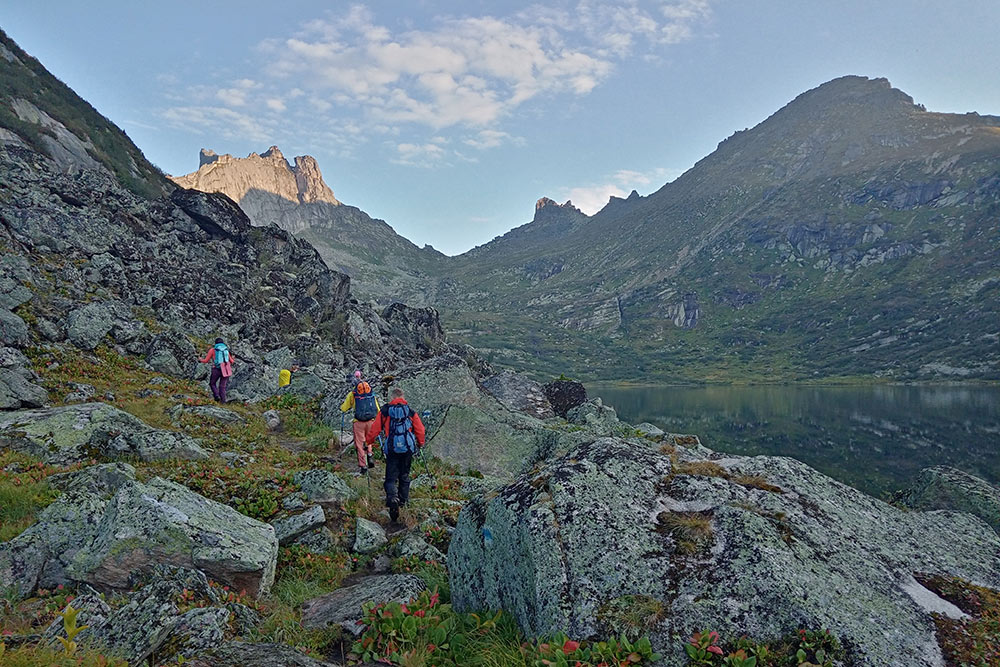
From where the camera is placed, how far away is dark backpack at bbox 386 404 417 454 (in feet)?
40.0

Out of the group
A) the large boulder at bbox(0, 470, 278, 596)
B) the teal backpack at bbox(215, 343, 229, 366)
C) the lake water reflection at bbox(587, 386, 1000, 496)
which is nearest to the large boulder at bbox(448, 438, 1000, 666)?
the large boulder at bbox(0, 470, 278, 596)

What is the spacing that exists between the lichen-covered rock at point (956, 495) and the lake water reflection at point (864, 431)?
102 feet

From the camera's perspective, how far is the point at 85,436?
12.8 meters

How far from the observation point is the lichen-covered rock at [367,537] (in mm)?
10094

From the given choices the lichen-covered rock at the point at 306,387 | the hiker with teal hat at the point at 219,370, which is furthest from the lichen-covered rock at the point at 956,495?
the hiker with teal hat at the point at 219,370

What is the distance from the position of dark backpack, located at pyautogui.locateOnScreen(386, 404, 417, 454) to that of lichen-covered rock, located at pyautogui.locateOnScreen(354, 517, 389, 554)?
1934 millimetres

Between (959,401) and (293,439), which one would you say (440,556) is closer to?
(293,439)

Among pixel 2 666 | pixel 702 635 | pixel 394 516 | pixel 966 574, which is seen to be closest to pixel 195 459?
pixel 394 516

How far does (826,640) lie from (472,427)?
15.4 meters

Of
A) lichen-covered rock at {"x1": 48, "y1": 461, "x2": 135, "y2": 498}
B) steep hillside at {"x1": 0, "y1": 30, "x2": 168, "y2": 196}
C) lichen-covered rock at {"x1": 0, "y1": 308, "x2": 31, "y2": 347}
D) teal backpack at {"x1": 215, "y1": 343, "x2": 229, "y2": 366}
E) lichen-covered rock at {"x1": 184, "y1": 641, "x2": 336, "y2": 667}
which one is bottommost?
lichen-covered rock at {"x1": 184, "y1": 641, "x2": 336, "y2": 667}

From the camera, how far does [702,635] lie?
503 cm

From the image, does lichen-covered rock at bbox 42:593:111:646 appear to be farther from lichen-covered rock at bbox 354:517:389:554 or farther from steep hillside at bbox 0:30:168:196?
steep hillside at bbox 0:30:168:196

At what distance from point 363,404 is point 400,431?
380 centimetres

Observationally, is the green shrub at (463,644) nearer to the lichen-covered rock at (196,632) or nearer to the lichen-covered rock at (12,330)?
the lichen-covered rock at (196,632)
